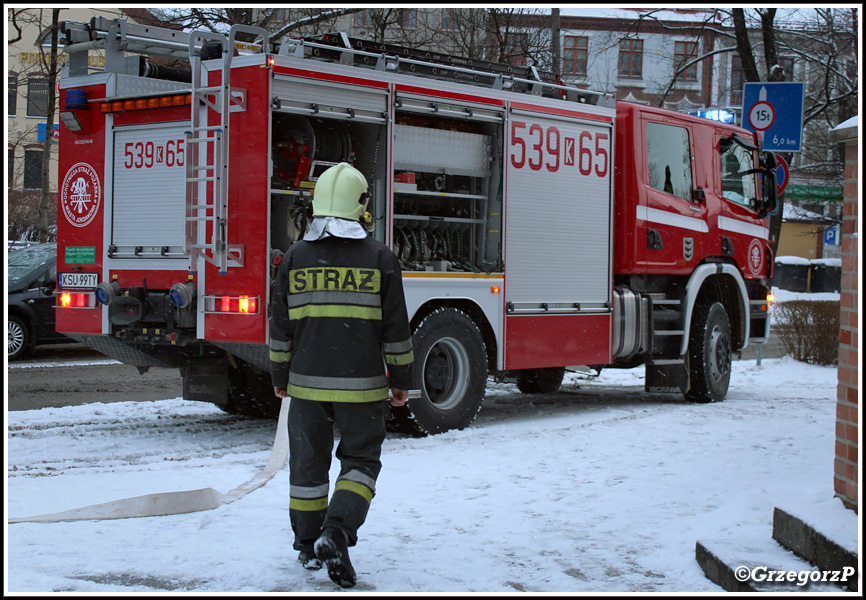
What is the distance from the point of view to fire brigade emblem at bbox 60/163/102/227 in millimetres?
8125

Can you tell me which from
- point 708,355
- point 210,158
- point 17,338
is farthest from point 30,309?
point 708,355

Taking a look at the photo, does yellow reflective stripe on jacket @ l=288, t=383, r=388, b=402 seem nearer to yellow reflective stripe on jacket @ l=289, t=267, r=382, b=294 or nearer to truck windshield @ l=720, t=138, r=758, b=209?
yellow reflective stripe on jacket @ l=289, t=267, r=382, b=294

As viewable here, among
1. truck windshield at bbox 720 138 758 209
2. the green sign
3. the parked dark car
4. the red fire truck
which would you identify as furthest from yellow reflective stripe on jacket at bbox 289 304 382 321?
the parked dark car

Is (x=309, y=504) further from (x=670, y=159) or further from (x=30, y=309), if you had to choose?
(x=30, y=309)

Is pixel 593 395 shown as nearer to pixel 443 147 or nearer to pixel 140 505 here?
pixel 443 147

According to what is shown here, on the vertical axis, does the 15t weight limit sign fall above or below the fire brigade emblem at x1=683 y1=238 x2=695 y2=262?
above

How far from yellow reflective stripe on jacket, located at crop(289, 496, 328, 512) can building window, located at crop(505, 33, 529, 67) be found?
13.9 meters

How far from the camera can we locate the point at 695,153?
34.7 feet

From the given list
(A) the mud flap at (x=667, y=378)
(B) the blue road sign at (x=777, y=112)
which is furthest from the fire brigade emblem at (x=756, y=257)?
(A) the mud flap at (x=667, y=378)

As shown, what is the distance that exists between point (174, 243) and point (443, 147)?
234cm

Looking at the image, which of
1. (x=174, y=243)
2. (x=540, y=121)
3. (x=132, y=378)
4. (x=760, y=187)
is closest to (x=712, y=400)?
(x=760, y=187)

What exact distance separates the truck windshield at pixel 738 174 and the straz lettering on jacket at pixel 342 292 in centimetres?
730

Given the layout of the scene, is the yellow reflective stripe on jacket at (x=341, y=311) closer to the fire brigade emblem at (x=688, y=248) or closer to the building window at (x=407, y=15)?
the fire brigade emblem at (x=688, y=248)

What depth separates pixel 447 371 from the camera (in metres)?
8.46
